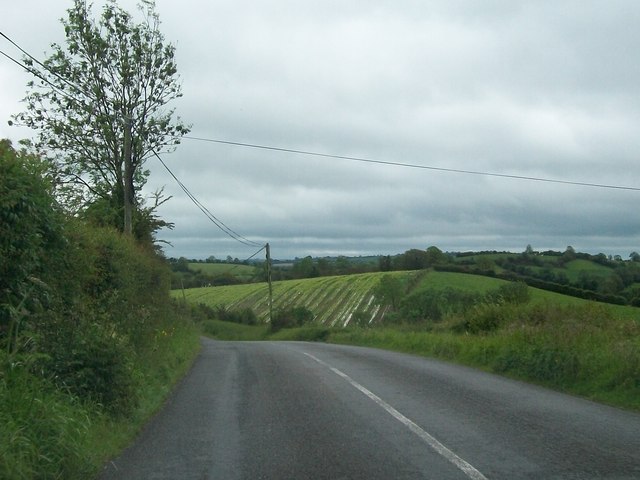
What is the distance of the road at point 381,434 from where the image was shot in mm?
7582

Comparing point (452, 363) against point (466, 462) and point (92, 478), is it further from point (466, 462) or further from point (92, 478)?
point (92, 478)

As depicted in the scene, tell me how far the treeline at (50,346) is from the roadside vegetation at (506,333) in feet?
27.2

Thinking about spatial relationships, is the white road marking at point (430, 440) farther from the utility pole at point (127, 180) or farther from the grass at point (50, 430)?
the utility pole at point (127, 180)

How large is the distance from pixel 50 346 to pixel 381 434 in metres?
4.90

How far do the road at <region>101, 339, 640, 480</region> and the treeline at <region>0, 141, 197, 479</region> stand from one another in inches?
26.4

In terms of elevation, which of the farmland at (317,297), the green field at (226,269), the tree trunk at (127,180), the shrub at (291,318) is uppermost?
the tree trunk at (127,180)

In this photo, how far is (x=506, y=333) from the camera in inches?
838

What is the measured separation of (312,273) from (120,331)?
3429 inches

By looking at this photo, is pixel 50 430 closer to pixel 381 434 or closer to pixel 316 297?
pixel 381 434

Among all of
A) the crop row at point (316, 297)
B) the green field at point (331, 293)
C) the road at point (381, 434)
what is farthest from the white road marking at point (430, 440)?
the crop row at point (316, 297)

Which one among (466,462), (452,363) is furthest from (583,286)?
(466,462)

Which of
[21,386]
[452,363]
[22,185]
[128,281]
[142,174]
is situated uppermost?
[142,174]

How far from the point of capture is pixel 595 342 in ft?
54.0

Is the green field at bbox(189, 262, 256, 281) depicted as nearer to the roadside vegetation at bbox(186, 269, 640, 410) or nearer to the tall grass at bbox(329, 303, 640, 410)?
the roadside vegetation at bbox(186, 269, 640, 410)
